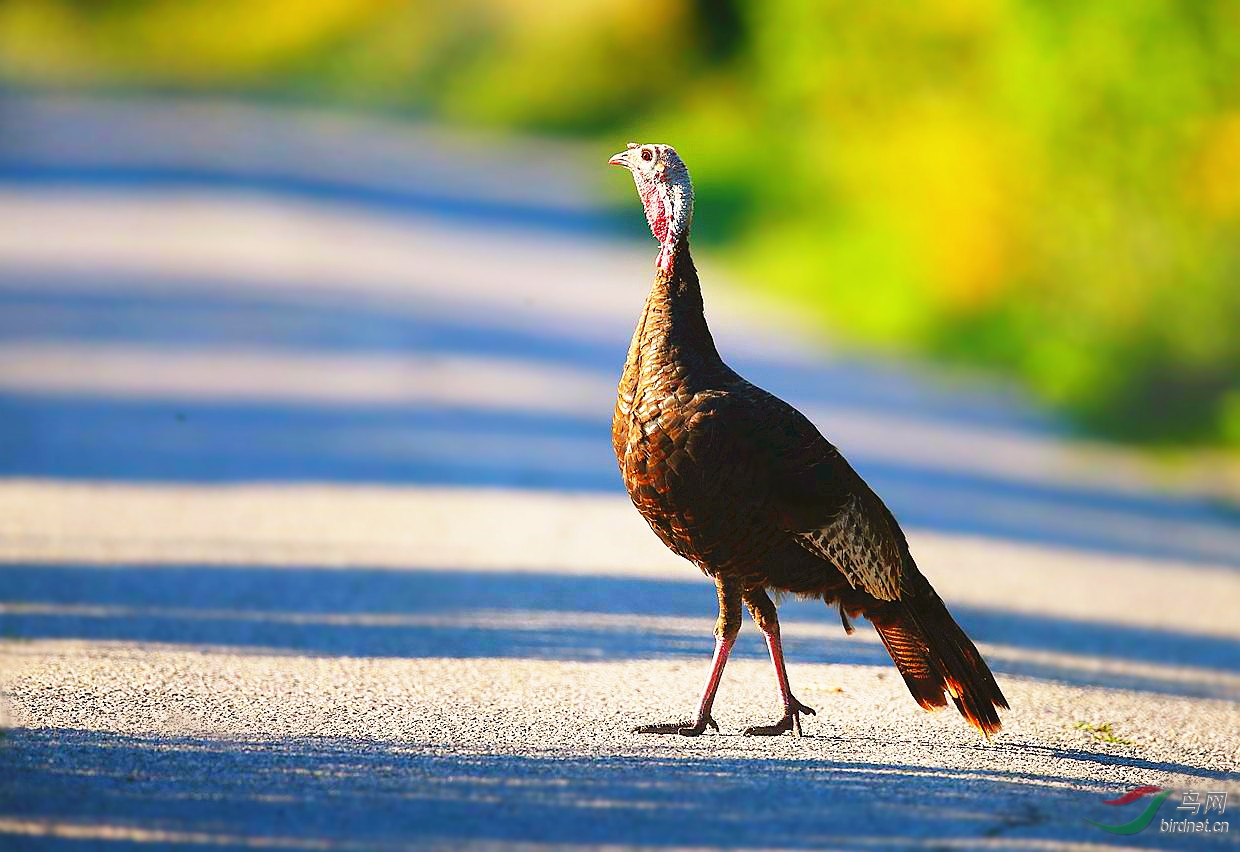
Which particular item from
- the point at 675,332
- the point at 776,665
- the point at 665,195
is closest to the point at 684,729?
the point at 776,665

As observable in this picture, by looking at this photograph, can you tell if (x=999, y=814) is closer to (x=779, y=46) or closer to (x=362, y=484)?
(x=362, y=484)

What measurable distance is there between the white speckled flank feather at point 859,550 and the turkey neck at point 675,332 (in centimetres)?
61

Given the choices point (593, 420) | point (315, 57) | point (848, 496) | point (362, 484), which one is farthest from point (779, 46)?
point (315, 57)

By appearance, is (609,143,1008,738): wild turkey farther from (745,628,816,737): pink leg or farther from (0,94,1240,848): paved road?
(0,94,1240,848): paved road

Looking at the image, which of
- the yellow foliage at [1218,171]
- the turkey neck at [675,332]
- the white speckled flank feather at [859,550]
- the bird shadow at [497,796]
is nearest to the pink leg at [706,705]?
the bird shadow at [497,796]

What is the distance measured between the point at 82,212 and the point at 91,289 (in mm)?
4675

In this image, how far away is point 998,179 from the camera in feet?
52.3

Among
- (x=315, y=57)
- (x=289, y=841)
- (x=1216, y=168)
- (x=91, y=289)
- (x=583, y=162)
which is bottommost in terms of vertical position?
(x=289, y=841)

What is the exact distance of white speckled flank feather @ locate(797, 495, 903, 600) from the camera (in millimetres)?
6031

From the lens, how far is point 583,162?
90.3ft

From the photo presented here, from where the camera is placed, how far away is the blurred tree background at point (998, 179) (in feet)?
42.8

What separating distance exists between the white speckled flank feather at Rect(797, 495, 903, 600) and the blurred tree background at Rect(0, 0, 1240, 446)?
699 centimetres

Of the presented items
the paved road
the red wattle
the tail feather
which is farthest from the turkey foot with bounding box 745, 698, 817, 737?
the red wattle

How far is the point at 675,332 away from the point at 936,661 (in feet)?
4.48
